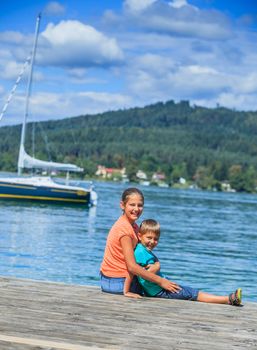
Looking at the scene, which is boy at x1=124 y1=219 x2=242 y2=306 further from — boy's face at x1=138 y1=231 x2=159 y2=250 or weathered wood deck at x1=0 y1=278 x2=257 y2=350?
weathered wood deck at x1=0 y1=278 x2=257 y2=350

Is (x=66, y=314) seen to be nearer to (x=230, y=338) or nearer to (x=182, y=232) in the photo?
(x=230, y=338)

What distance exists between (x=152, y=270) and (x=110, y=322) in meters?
1.59

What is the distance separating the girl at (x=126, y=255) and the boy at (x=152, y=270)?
0.21 ft

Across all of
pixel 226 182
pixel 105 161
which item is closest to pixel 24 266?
pixel 226 182

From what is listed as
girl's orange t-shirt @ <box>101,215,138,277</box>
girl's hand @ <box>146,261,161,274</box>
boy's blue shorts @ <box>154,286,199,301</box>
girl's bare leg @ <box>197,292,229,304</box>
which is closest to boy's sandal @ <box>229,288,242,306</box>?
girl's bare leg @ <box>197,292,229,304</box>

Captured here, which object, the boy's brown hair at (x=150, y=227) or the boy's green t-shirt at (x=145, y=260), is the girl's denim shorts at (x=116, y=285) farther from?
the boy's brown hair at (x=150, y=227)

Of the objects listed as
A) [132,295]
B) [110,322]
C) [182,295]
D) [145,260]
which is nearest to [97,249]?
[145,260]

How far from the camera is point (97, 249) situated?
2750cm

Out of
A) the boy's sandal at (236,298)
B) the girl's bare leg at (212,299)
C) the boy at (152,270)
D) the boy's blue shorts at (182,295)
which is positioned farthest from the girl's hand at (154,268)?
the boy's sandal at (236,298)

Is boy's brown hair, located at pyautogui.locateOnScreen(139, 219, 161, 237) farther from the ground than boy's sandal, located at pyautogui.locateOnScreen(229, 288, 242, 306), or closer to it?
farther from the ground

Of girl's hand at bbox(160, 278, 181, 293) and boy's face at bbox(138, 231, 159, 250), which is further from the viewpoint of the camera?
boy's face at bbox(138, 231, 159, 250)

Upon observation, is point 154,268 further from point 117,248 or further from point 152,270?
point 117,248

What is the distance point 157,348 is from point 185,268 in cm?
1712

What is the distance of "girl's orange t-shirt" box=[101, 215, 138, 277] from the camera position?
8195 millimetres
